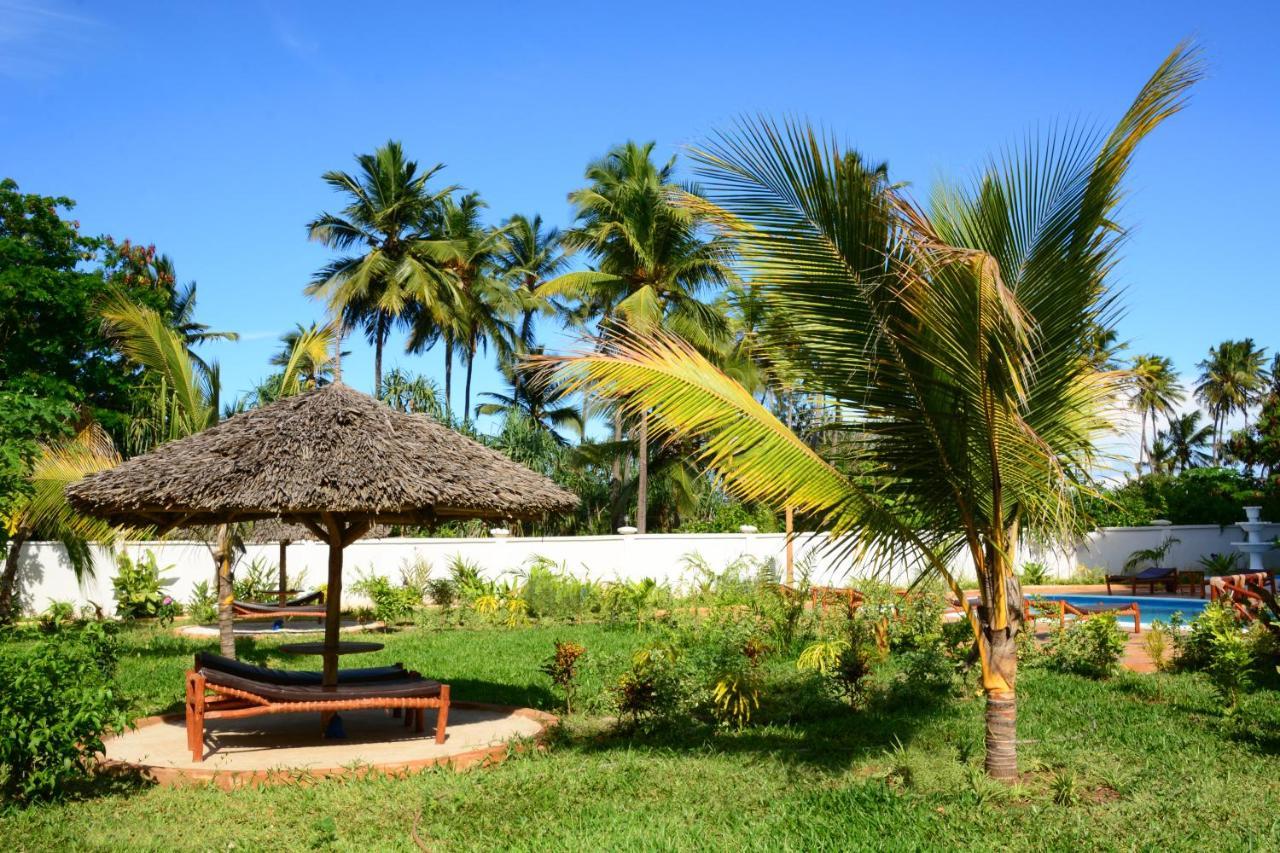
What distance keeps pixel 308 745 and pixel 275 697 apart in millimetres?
833

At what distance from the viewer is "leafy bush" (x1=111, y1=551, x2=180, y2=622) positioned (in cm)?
1830

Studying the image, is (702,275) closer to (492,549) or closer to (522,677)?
(492,549)

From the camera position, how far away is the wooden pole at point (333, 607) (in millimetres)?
8094

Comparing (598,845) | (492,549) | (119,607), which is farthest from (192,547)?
(598,845)

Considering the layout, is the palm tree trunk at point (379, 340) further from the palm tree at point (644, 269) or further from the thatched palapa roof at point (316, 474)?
the thatched palapa roof at point (316, 474)

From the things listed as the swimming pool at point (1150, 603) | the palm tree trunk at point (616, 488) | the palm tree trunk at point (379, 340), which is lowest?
the swimming pool at point (1150, 603)

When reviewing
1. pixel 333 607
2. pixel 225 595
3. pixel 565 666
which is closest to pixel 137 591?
pixel 225 595

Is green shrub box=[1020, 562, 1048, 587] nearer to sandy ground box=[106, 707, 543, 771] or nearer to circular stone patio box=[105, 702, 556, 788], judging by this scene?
circular stone patio box=[105, 702, 556, 788]

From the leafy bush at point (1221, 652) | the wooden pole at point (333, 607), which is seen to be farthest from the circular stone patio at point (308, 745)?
the leafy bush at point (1221, 652)

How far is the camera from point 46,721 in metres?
5.88

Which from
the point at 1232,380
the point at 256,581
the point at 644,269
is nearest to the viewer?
the point at 256,581

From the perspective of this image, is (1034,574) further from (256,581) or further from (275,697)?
(275,697)

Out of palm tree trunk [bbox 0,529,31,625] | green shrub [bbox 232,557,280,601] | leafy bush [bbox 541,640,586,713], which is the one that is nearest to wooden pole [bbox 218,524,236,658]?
palm tree trunk [bbox 0,529,31,625]

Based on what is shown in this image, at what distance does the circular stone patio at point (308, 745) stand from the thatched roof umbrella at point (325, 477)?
0.73m
